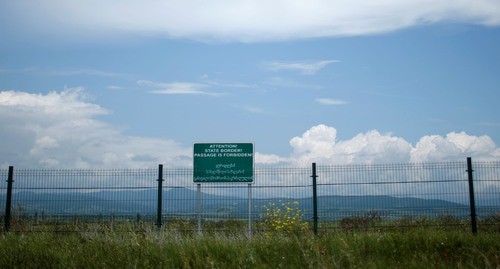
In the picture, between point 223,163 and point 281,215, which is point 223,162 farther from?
point 281,215

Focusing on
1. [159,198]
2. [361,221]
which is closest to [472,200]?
[361,221]

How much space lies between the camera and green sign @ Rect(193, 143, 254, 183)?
1531 cm

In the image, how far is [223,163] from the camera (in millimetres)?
15438

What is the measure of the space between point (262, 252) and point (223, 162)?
6.23 meters

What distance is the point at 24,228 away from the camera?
1567 cm

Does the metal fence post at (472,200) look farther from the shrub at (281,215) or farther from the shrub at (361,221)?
the shrub at (281,215)

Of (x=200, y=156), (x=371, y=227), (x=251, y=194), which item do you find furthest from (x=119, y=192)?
(x=371, y=227)

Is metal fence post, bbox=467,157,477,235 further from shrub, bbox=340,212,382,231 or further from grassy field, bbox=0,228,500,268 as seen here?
grassy field, bbox=0,228,500,268

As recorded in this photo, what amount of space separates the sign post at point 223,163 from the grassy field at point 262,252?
3.85 metres

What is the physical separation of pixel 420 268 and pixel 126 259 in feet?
16.7

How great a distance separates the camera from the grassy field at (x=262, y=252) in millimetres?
8570

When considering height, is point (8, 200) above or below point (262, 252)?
above

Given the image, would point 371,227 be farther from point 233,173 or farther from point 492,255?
point 492,255

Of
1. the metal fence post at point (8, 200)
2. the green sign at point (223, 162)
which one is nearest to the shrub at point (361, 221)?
the green sign at point (223, 162)
